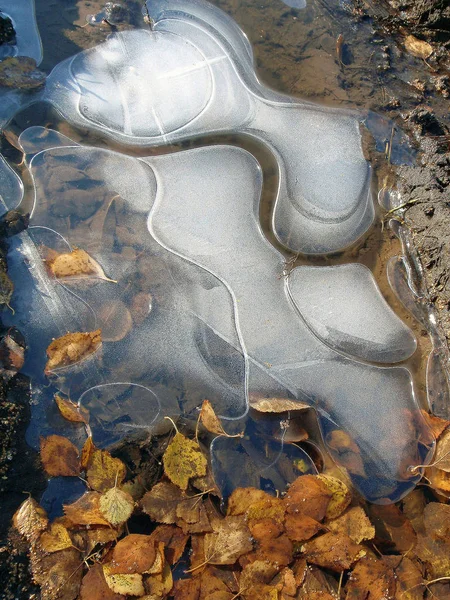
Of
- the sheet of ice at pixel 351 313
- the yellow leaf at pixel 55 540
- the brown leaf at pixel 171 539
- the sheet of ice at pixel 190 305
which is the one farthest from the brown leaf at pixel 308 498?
the yellow leaf at pixel 55 540

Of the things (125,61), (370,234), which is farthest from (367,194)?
(125,61)

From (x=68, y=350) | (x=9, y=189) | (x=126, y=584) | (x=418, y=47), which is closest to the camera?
(x=126, y=584)

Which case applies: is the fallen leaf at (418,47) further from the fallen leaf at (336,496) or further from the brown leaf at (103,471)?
the brown leaf at (103,471)

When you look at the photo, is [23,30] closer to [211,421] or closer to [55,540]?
[211,421]

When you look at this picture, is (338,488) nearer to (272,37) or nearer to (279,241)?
(279,241)

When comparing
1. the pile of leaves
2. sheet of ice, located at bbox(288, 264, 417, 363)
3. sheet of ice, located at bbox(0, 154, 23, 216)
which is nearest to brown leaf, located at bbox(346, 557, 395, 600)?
the pile of leaves

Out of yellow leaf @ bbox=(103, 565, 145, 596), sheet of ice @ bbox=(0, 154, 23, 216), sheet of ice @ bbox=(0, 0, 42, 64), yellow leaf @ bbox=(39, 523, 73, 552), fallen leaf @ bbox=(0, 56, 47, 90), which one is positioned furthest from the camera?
sheet of ice @ bbox=(0, 0, 42, 64)

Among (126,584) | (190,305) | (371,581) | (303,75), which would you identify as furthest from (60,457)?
(303,75)

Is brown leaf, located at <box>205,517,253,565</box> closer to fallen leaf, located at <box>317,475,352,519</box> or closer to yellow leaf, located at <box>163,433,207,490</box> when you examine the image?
yellow leaf, located at <box>163,433,207,490</box>
